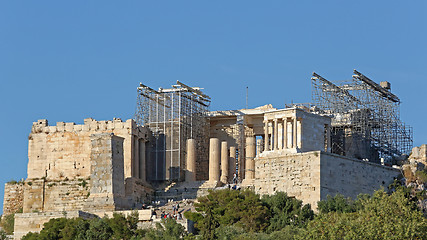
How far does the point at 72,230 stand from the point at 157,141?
18286 millimetres

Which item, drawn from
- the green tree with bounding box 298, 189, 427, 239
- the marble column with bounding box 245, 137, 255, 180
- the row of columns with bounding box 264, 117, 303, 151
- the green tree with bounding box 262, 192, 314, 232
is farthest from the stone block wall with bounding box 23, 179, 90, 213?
the green tree with bounding box 298, 189, 427, 239

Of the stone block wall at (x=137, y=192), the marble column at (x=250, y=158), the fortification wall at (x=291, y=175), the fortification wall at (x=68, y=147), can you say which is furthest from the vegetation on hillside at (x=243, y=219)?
the fortification wall at (x=68, y=147)

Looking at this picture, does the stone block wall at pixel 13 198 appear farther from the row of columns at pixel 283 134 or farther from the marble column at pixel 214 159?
the row of columns at pixel 283 134

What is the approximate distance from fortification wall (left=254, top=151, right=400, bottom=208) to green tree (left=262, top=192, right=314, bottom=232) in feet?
5.79

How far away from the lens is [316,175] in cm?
9088

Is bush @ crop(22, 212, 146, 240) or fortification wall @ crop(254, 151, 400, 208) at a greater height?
fortification wall @ crop(254, 151, 400, 208)

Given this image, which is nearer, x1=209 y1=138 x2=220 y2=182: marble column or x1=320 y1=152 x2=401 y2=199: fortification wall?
x1=320 y1=152 x2=401 y2=199: fortification wall

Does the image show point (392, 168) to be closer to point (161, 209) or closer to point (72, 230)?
point (161, 209)

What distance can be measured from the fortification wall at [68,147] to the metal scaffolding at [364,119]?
14608 millimetres

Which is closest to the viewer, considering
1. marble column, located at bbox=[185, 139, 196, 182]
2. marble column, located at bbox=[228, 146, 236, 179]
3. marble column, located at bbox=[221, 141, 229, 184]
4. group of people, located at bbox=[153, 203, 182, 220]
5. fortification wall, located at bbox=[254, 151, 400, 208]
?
group of people, located at bbox=[153, 203, 182, 220]

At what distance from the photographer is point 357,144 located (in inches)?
4070

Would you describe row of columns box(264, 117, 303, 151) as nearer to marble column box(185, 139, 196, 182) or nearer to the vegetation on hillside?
the vegetation on hillside

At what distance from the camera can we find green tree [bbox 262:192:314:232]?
87.5 meters

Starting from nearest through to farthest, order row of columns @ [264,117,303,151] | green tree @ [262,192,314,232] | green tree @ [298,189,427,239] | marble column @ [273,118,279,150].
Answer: green tree @ [298,189,427,239]
green tree @ [262,192,314,232]
row of columns @ [264,117,303,151]
marble column @ [273,118,279,150]
